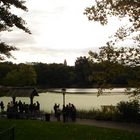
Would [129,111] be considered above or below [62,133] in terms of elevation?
above

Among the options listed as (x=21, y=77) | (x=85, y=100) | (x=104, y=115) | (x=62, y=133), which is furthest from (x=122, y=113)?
(x=21, y=77)

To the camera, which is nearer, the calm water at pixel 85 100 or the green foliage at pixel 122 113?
the green foliage at pixel 122 113

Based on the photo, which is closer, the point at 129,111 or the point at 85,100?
the point at 129,111

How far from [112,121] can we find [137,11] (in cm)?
1882

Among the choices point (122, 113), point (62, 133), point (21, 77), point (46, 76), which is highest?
point (46, 76)

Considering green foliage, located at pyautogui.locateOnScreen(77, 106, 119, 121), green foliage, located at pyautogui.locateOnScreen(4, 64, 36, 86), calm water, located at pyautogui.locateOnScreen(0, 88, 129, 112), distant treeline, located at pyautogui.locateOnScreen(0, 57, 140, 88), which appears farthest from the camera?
distant treeline, located at pyautogui.locateOnScreen(0, 57, 140, 88)

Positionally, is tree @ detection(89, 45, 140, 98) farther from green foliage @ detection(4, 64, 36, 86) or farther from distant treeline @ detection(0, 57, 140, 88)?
green foliage @ detection(4, 64, 36, 86)

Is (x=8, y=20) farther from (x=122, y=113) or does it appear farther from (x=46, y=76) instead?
(x=46, y=76)

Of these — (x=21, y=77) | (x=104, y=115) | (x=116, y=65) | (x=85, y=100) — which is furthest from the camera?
(x=21, y=77)

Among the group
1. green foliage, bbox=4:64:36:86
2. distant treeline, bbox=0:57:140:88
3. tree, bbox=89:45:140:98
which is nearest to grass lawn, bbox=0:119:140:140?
tree, bbox=89:45:140:98

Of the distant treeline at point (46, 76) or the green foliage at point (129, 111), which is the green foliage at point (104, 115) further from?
the distant treeline at point (46, 76)

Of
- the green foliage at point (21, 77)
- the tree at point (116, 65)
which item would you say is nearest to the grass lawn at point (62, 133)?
the tree at point (116, 65)

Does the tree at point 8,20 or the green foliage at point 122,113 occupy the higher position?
the tree at point 8,20

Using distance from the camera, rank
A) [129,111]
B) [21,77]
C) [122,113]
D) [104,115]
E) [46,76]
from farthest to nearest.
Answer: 1. [46,76]
2. [21,77]
3. [104,115]
4. [122,113]
5. [129,111]
